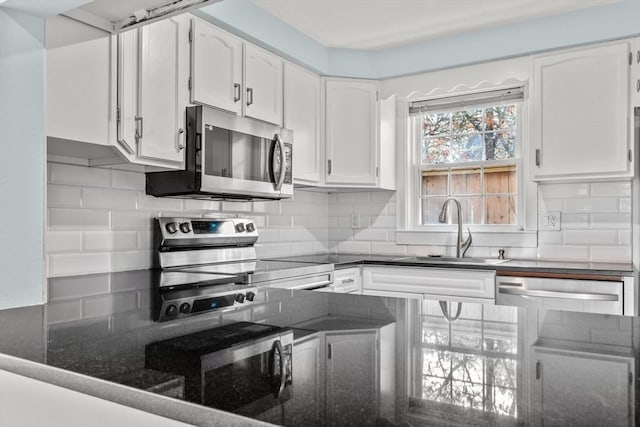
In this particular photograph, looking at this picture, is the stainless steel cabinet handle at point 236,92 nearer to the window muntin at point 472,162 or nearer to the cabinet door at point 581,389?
the window muntin at point 472,162

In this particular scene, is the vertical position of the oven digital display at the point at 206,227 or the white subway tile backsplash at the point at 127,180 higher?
the white subway tile backsplash at the point at 127,180

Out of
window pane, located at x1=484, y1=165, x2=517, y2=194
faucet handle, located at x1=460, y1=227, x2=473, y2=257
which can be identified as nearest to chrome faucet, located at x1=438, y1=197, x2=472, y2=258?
faucet handle, located at x1=460, y1=227, x2=473, y2=257

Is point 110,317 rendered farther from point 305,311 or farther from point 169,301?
point 305,311

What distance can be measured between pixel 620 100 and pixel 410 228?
1585 mm

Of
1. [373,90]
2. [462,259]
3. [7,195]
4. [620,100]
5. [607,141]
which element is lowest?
[462,259]

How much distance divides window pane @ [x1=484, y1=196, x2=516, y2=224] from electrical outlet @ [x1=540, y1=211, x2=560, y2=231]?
0.22 m

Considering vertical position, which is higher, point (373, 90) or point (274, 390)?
point (373, 90)

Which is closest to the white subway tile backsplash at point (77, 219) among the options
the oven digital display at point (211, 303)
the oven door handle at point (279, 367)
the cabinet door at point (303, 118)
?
the oven digital display at point (211, 303)

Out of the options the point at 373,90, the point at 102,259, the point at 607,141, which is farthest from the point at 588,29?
the point at 102,259

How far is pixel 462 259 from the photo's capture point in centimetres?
338

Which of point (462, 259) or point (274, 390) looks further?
point (462, 259)

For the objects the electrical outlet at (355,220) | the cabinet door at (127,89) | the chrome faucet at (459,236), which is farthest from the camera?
the electrical outlet at (355,220)

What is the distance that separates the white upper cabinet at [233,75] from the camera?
2.50 metres

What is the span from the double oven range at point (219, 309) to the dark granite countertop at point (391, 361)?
0.02 m
